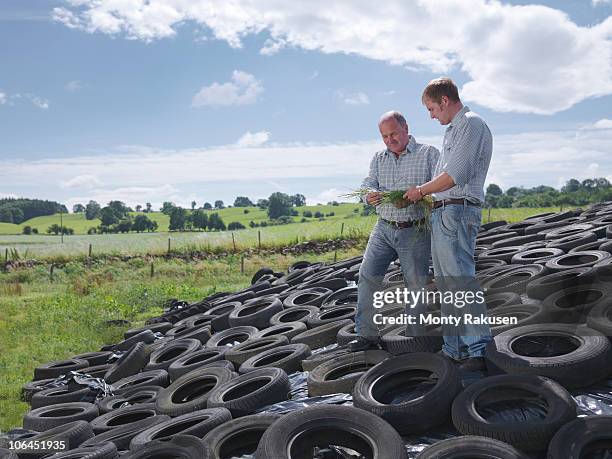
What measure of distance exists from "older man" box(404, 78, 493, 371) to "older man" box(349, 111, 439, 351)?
0.48 metres

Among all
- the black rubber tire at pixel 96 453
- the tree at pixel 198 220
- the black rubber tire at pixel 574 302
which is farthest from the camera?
the tree at pixel 198 220

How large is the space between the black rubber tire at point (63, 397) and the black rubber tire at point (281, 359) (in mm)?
2650

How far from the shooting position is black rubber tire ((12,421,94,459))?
5.38 meters

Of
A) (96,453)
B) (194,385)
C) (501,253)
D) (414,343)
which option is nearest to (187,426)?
(96,453)

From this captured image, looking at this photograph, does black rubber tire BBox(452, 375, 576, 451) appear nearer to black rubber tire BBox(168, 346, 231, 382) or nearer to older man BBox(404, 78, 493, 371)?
older man BBox(404, 78, 493, 371)

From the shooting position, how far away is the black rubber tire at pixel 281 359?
19.2 feet

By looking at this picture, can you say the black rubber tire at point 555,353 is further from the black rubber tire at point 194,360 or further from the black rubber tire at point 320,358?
the black rubber tire at point 194,360

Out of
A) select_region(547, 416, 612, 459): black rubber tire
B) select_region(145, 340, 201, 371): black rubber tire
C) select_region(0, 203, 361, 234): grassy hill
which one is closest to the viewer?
select_region(547, 416, 612, 459): black rubber tire

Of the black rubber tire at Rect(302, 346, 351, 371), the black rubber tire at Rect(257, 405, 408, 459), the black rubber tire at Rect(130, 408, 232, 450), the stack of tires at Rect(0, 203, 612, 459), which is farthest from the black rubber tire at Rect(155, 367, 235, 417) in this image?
the black rubber tire at Rect(257, 405, 408, 459)

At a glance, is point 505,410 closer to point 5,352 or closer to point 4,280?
point 5,352

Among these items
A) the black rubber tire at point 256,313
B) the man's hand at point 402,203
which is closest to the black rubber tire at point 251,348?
the black rubber tire at point 256,313

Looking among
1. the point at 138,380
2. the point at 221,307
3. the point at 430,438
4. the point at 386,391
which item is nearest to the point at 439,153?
the point at 386,391

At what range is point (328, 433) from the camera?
3850 mm

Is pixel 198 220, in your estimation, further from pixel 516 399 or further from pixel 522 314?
pixel 516 399
